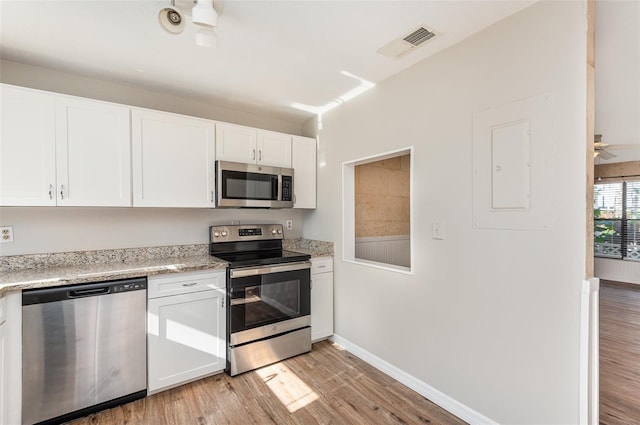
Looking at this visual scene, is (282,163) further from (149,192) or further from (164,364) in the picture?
(164,364)

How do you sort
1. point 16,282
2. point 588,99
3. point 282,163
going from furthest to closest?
point 282,163, point 16,282, point 588,99

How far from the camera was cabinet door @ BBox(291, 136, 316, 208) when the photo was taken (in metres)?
3.15

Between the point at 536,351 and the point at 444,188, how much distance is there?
1.09 m

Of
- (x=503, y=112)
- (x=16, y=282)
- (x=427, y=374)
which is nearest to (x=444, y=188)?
(x=503, y=112)

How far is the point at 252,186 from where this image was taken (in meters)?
2.79

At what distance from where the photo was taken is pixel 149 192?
236 cm

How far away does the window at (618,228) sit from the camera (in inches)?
109

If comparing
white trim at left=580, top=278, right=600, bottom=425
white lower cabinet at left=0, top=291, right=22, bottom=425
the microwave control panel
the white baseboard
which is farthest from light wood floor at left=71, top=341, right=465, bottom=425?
Result: the microwave control panel

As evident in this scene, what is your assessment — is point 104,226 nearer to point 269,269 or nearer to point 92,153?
point 92,153

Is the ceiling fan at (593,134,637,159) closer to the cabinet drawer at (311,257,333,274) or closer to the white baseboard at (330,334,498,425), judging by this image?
the white baseboard at (330,334,498,425)

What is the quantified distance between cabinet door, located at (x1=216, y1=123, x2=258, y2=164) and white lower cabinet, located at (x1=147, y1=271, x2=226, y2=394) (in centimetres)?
113

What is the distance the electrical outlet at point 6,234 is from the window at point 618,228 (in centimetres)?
501

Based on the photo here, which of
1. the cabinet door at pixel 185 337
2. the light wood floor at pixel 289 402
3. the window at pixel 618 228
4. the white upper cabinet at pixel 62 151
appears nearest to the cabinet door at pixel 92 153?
the white upper cabinet at pixel 62 151

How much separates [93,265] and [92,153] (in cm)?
90
